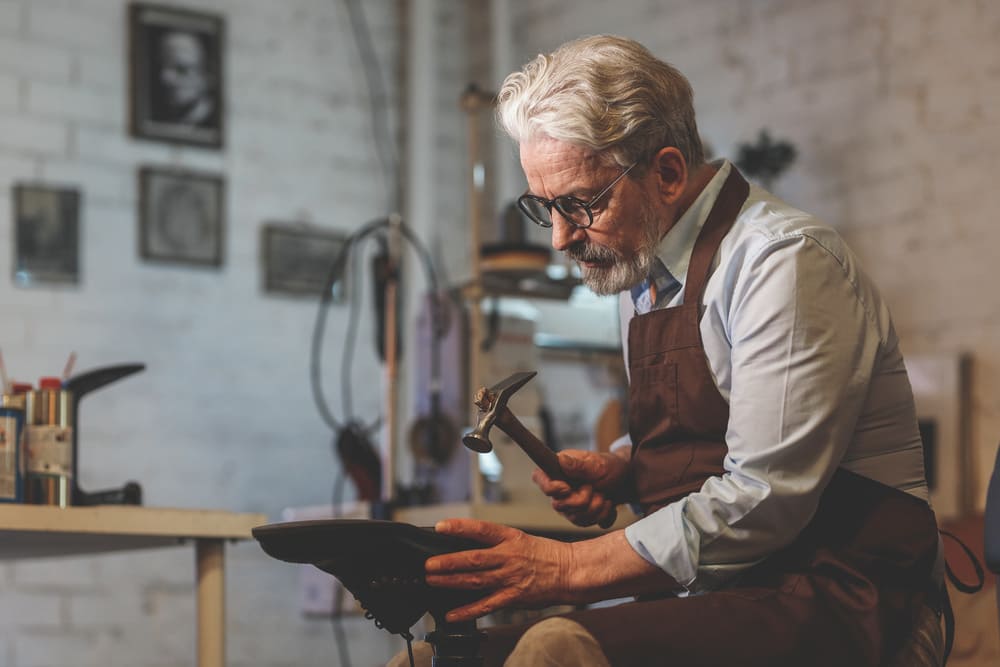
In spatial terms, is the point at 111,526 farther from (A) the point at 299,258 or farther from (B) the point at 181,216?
(A) the point at 299,258

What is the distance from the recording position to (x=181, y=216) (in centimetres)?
431

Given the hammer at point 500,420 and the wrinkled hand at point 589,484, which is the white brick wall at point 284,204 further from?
the hammer at point 500,420

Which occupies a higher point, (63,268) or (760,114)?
(760,114)

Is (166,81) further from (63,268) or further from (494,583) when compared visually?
(494,583)

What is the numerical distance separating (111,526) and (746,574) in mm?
1128

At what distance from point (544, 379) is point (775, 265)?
9.93 feet

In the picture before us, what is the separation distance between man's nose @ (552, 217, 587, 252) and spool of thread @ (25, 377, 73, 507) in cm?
99

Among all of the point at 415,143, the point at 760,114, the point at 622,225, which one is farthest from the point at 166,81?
the point at 622,225

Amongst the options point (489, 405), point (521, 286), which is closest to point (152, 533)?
point (489, 405)

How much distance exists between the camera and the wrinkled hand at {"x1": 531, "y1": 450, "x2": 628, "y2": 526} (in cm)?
184

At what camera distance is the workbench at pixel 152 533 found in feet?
6.89

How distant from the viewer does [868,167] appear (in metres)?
3.67

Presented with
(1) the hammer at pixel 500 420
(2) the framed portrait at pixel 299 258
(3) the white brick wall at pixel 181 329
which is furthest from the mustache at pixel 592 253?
(2) the framed portrait at pixel 299 258

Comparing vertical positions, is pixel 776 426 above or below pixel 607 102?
below
